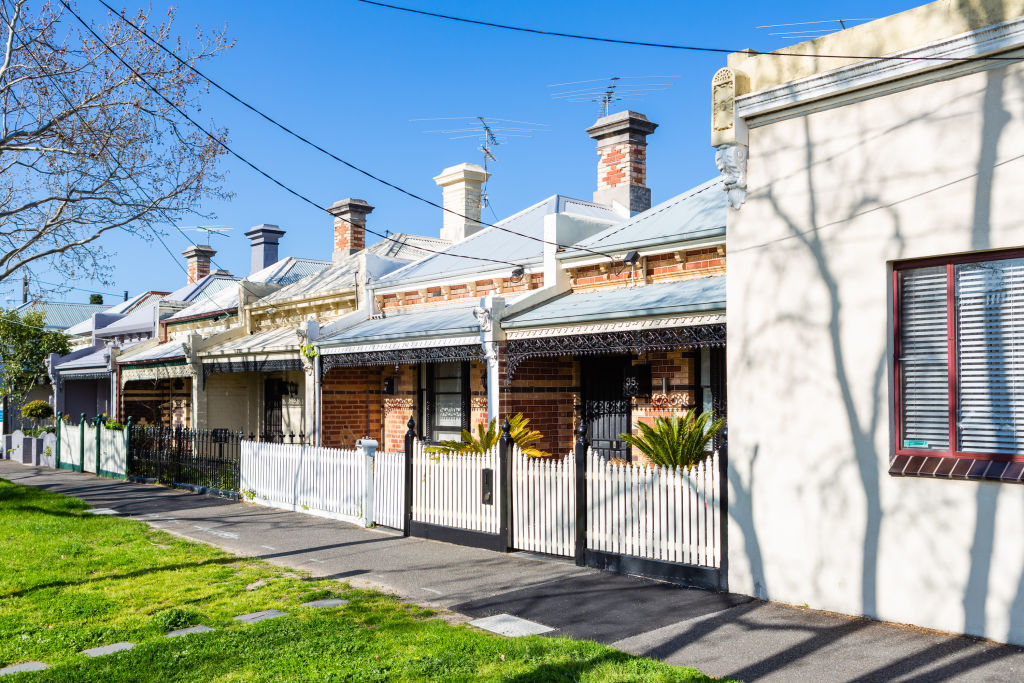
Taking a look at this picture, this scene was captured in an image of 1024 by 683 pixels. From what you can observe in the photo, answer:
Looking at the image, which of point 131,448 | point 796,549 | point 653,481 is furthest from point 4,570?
point 131,448

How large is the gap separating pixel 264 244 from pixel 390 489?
1777 cm

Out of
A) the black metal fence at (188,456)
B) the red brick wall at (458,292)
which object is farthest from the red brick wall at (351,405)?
the black metal fence at (188,456)

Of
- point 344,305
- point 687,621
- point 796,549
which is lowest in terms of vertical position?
point 687,621

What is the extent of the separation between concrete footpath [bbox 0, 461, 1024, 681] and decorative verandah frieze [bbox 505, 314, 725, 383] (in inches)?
107

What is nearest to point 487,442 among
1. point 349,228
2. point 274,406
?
point 274,406

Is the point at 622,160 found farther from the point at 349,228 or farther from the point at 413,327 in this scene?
the point at 349,228

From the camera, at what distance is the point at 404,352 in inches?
510

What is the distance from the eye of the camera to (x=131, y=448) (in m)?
18.0

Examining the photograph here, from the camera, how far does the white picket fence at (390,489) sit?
1072 cm

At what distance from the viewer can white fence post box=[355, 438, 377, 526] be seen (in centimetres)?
1120

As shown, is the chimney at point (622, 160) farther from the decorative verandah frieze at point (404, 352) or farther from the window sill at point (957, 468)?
the window sill at point (957, 468)

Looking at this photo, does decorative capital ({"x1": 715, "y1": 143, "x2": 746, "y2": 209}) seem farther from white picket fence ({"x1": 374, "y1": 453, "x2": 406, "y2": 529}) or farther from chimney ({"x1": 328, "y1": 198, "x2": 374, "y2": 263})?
chimney ({"x1": 328, "y1": 198, "x2": 374, "y2": 263})

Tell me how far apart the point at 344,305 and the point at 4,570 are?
9053mm

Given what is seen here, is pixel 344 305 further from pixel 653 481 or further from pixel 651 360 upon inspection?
pixel 653 481
